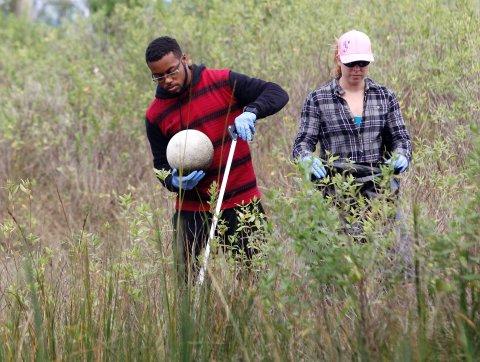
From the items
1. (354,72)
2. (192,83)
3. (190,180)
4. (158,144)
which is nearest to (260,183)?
(158,144)

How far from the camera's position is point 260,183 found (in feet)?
30.3

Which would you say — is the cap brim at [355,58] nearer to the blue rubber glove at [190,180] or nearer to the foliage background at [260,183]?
the foliage background at [260,183]

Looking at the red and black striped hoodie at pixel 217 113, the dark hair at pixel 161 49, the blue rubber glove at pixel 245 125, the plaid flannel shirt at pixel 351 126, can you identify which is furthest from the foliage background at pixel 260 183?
the dark hair at pixel 161 49

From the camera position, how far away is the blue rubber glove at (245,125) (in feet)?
20.8

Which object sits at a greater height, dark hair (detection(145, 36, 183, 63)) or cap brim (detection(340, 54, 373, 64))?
dark hair (detection(145, 36, 183, 63))

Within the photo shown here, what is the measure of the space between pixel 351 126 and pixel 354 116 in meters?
0.06

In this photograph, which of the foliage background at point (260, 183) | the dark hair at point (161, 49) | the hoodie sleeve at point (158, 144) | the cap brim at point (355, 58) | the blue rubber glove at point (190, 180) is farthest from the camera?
the hoodie sleeve at point (158, 144)

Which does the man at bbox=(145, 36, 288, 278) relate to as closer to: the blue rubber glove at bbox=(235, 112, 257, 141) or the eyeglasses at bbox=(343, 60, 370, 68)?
the blue rubber glove at bbox=(235, 112, 257, 141)

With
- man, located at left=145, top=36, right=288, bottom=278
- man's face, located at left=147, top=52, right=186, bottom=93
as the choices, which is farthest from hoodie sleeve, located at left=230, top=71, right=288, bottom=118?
man's face, located at left=147, top=52, right=186, bottom=93

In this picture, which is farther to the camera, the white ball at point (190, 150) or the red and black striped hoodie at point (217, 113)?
the red and black striped hoodie at point (217, 113)

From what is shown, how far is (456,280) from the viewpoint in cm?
441

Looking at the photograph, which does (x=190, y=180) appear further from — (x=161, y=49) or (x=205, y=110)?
(x=161, y=49)

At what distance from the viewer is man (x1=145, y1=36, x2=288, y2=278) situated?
6.53 m

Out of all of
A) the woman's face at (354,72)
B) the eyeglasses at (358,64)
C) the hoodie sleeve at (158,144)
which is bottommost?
the hoodie sleeve at (158,144)
